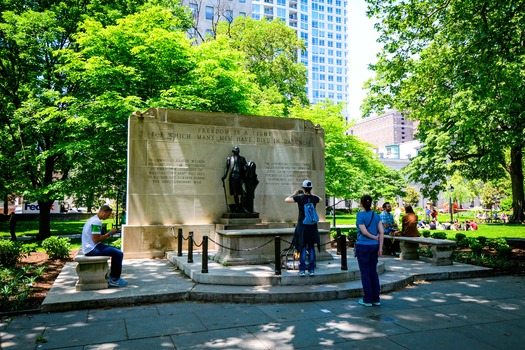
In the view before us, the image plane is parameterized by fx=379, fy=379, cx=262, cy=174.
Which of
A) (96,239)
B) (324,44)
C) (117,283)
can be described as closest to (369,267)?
(117,283)

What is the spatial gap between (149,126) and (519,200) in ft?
97.3

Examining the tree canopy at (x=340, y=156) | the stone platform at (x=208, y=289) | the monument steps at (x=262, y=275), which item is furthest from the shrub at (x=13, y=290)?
the tree canopy at (x=340, y=156)

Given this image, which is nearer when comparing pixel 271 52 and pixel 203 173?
pixel 203 173

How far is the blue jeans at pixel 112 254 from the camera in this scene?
825 cm

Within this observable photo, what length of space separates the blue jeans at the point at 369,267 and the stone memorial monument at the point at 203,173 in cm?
692

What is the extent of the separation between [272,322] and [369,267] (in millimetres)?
2139

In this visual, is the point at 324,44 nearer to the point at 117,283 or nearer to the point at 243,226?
the point at 243,226

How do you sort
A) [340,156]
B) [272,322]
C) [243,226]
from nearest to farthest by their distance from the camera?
[272,322] < [243,226] < [340,156]

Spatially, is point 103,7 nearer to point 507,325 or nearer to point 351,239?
point 351,239

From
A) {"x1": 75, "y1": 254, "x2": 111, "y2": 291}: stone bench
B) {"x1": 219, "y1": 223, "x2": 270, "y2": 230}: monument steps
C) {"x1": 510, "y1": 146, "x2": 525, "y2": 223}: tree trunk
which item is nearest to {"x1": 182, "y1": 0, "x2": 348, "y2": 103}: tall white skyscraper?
{"x1": 510, "y1": 146, "x2": 525, "y2": 223}: tree trunk

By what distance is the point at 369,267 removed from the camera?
7121 millimetres

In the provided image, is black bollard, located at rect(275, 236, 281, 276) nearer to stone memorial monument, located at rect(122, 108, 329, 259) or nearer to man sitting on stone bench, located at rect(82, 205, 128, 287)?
man sitting on stone bench, located at rect(82, 205, 128, 287)

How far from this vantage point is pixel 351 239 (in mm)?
16844

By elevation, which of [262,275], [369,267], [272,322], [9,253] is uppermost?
[369,267]
